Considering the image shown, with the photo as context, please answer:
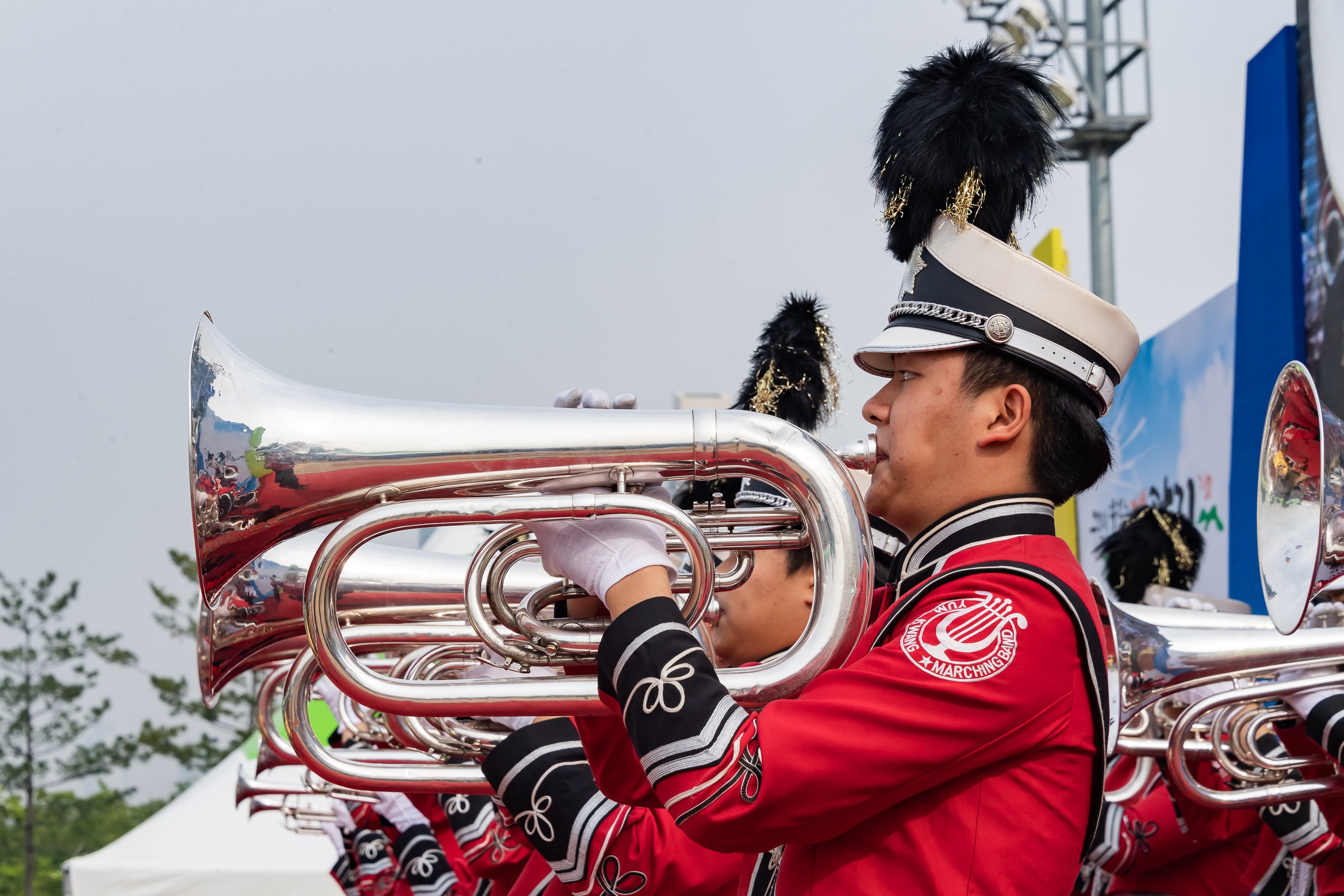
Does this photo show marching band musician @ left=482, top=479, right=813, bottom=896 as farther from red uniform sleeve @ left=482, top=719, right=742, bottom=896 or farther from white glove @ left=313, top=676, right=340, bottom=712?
white glove @ left=313, top=676, right=340, bottom=712

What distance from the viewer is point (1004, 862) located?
165 cm

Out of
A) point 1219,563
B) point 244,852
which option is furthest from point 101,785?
point 1219,563

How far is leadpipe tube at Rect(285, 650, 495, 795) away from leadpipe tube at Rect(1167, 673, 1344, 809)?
218cm

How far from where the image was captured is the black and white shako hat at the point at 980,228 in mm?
1947

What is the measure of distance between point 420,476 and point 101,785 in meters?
26.2

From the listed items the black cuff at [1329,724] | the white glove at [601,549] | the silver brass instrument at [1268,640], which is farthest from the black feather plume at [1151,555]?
the white glove at [601,549]

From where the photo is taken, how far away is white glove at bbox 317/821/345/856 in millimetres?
6348

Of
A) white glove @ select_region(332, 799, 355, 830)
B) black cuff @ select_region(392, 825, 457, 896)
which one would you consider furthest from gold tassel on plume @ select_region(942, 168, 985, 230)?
white glove @ select_region(332, 799, 355, 830)

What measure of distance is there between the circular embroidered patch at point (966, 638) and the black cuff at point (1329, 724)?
6.72ft

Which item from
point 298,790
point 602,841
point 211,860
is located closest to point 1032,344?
point 602,841

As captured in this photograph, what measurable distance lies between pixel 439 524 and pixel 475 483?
0.10 meters

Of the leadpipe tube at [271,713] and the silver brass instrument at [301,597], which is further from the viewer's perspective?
the leadpipe tube at [271,713]

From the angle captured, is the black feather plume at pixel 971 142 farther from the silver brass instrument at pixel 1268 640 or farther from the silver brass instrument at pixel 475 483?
the silver brass instrument at pixel 1268 640

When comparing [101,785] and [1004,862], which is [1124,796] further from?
[101,785]
